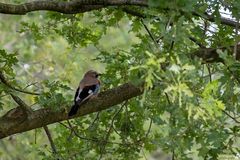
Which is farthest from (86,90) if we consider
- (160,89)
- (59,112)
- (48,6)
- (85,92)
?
(160,89)

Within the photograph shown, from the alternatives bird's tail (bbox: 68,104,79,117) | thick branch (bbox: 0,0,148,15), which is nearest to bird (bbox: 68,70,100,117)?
bird's tail (bbox: 68,104,79,117)

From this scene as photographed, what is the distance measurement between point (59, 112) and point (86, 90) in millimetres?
567

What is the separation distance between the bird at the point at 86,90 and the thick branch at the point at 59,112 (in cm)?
6

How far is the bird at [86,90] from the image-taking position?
4.74 m

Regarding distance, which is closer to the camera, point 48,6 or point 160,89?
point 160,89

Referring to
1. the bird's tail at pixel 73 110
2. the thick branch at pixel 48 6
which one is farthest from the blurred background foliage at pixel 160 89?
the thick branch at pixel 48 6

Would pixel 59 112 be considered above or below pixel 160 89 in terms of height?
below

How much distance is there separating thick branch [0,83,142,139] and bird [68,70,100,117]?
0.06 meters

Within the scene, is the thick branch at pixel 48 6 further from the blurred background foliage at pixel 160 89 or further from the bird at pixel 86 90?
the bird at pixel 86 90

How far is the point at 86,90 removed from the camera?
527cm

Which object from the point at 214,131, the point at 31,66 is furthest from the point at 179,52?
the point at 31,66

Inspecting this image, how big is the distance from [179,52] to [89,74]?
285 cm

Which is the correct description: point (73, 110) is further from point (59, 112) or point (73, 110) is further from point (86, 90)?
point (86, 90)

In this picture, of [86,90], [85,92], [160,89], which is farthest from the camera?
[86,90]
